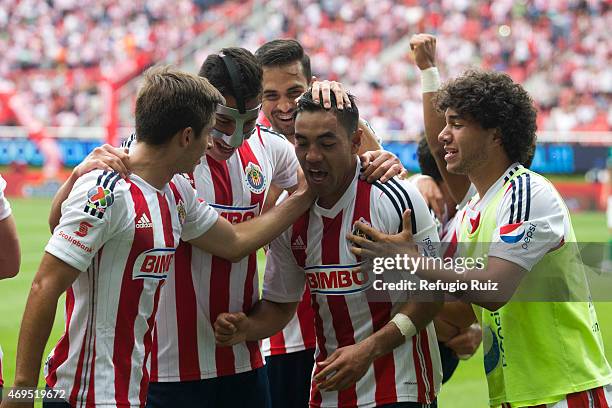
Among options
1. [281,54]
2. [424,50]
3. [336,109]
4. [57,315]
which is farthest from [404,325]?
[57,315]

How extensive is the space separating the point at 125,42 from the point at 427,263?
27717mm

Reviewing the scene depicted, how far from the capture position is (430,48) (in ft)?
16.4

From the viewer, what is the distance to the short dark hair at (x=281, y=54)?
5094 millimetres

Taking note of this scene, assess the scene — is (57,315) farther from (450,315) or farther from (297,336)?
(450,315)

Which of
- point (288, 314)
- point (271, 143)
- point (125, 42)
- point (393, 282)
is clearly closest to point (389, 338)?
point (393, 282)

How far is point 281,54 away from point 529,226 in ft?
6.49

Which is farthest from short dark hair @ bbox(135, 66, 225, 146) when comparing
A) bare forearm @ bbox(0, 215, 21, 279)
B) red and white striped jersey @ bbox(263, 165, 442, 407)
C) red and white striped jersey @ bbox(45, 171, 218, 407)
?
bare forearm @ bbox(0, 215, 21, 279)

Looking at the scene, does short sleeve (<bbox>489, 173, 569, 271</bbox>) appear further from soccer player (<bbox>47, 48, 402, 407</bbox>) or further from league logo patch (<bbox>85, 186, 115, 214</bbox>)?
league logo patch (<bbox>85, 186, 115, 214</bbox>)

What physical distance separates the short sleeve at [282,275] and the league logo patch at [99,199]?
40.2 inches

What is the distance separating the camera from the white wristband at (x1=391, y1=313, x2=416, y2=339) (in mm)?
3848

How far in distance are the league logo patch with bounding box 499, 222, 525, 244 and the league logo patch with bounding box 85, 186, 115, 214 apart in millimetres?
1536

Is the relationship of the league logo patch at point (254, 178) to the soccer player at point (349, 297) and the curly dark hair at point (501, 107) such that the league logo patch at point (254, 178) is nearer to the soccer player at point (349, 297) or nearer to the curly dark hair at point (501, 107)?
the soccer player at point (349, 297)

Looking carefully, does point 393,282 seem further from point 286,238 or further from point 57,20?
point 57,20

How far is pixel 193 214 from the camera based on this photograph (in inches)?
153
